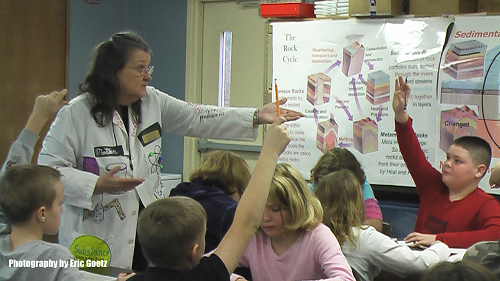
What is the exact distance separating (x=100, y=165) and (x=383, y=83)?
2.48m

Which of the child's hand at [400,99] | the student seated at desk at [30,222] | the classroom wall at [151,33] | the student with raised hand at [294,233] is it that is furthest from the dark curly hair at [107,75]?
the classroom wall at [151,33]

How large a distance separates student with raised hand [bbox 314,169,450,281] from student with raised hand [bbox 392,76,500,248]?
39cm

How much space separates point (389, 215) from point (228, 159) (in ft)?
6.88

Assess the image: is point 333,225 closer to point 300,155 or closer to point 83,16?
point 300,155

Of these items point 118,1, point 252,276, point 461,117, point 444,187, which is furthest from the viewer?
point 118,1

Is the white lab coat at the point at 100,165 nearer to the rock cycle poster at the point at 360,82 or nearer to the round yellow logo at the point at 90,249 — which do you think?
the round yellow logo at the point at 90,249

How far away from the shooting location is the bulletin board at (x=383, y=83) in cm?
389

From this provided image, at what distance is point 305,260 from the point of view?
2006 mm

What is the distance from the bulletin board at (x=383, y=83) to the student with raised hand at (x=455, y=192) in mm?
1051

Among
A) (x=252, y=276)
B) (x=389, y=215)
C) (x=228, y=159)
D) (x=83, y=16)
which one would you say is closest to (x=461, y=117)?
(x=389, y=215)

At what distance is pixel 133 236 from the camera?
249cm

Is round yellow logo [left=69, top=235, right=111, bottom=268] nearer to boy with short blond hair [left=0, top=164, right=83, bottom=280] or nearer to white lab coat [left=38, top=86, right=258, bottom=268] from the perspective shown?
white lab coat [left=38, top=86, right=258, bottom=268]

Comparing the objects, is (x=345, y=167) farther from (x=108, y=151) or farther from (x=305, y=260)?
(x=108, y=151)

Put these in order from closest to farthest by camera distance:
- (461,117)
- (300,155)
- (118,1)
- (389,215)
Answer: (461,117) < (389,215) < (300,155) < (118,1)
